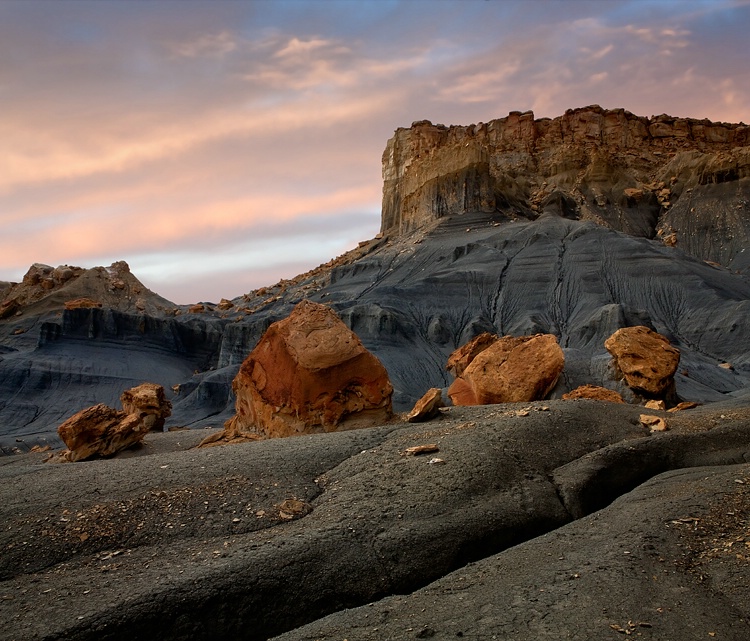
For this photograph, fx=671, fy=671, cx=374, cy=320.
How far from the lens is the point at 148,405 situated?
1859 cm

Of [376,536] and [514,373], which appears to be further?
[514,373]

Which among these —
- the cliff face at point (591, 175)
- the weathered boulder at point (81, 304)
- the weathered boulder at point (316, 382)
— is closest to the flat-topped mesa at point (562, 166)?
the cliff face at point (591, 175)

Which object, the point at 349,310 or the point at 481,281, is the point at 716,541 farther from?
the point at 481,281

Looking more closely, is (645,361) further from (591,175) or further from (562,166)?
(562,166)

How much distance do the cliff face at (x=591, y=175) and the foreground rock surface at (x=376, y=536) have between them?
5002cm

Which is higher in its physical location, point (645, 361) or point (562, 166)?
point (562, 166)

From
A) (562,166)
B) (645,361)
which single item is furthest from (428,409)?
(562,166)

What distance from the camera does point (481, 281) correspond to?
151ft

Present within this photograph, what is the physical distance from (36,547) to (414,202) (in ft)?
186

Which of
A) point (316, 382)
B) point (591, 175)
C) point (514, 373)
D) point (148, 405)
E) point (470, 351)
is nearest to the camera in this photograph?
point (316, 382)

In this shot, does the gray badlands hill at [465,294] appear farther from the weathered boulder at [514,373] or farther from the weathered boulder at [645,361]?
the weathered boulder at [514,373]

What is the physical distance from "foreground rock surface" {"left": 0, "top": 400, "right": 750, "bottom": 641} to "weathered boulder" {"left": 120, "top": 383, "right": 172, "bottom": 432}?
364 inches

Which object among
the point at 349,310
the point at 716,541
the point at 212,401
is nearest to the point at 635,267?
the point at 349,310

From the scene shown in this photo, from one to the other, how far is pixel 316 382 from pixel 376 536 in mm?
Result: 5075
